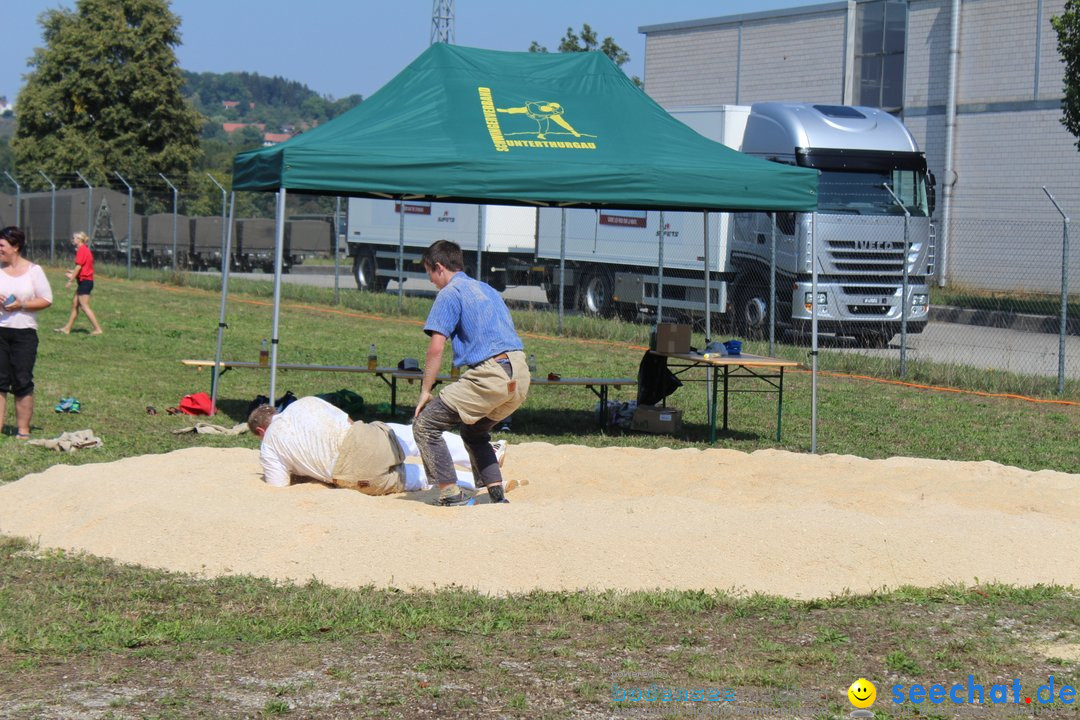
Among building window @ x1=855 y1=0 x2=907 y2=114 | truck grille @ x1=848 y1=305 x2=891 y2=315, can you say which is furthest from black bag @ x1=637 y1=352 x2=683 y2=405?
building window @ x1=855 y1=0 x2=907 y2=114

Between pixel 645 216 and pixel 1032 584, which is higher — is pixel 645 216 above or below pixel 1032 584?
above

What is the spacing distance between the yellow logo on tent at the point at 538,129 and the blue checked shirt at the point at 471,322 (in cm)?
304

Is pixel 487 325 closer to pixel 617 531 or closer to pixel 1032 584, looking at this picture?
pixel 617 531

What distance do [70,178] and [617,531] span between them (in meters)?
42.4

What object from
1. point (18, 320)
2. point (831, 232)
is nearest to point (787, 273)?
point (831, 232)

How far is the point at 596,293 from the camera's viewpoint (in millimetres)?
26781

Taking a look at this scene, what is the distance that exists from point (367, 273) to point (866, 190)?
16.8 metres

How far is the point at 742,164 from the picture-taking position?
1184 centimetres

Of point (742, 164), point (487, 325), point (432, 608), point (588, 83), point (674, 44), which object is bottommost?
point (432, 608)

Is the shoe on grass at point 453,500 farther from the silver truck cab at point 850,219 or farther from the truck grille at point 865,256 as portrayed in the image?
the truck grille at point 865,256

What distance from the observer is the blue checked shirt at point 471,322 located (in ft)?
28.0

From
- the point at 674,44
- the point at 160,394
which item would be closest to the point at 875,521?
the point at 160,394

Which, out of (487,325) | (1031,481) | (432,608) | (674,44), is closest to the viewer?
(432,608)

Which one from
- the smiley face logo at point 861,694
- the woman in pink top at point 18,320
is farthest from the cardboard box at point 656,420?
the smiley face logo at point 861,694
